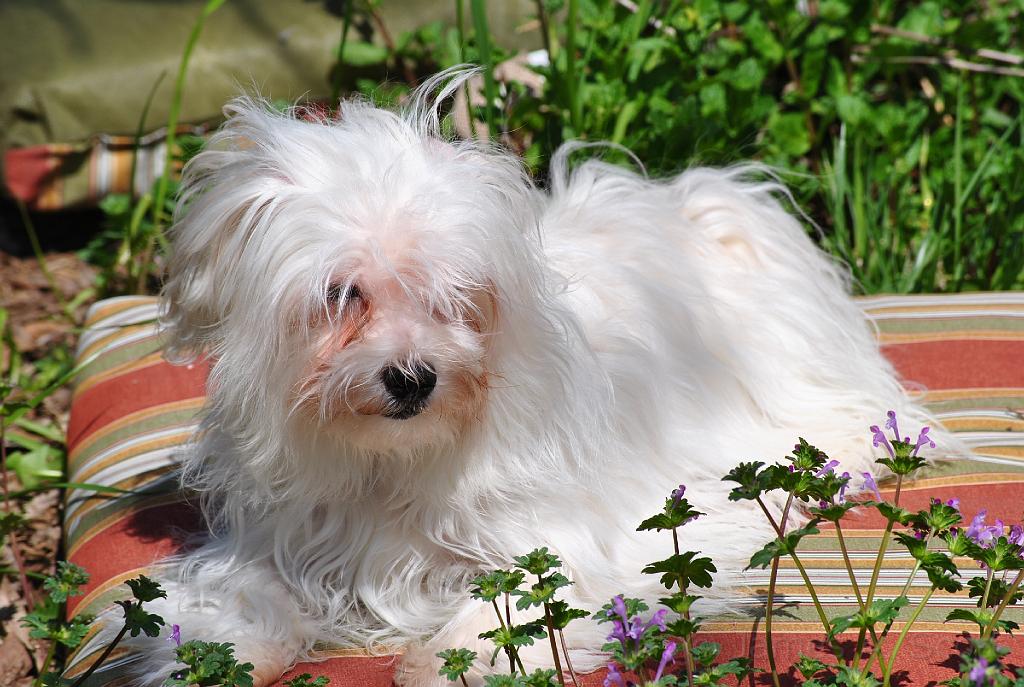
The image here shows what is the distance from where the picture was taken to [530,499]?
7.32 feet

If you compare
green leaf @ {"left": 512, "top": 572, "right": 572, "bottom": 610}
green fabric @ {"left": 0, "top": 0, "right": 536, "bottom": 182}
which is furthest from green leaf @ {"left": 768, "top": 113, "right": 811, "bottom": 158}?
green leaf @ {"left": 512, "top": 572, "right": 572, "bottom": 610}

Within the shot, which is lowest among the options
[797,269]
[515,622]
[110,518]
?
[110,518]

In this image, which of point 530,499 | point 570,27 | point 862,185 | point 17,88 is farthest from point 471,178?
point 17,88

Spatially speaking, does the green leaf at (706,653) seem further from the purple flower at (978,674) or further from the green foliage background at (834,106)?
the green foliage background at (834,106)

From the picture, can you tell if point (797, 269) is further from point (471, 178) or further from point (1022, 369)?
point (471, 178)

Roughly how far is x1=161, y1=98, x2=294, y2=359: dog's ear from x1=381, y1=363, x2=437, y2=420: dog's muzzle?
379 millimetres

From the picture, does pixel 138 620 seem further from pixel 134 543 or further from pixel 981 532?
pixel 981 532

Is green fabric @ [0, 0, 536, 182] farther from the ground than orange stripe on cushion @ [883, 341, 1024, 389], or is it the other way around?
green fabric @ [0, 0, 536, 182]

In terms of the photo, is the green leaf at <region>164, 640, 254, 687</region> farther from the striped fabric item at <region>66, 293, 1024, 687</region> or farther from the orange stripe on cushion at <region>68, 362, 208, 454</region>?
the orange stripe on cushion at <region>68, 362, 208, 454</region>

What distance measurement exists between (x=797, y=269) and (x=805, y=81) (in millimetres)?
1507

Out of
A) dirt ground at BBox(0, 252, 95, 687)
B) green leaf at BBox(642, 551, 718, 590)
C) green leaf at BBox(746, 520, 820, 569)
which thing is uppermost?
green leaf at BBox(746, 520, 820, 569)

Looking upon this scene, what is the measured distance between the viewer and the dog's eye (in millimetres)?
1949

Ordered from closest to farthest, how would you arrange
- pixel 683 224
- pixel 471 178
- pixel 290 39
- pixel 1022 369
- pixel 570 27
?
pixel 471 178
pixel 683 224
pixel 1022 369
pixel 570 27
pixel 290 39

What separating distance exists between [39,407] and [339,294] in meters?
2.35
